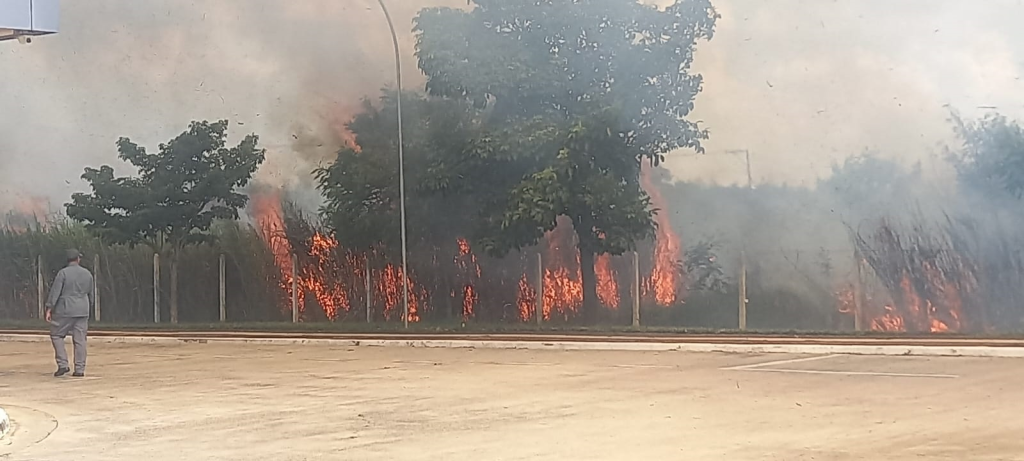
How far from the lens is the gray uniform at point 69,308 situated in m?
18.2

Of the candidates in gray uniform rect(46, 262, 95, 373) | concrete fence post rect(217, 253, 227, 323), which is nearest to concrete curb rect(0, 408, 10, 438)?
gray uniform rect(46, 262, 95, 373)

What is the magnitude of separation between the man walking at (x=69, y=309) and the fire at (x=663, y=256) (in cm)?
1489

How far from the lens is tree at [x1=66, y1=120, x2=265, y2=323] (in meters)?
34.0

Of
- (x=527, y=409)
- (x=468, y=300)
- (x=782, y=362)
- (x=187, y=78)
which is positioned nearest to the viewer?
(x=527, y=409)

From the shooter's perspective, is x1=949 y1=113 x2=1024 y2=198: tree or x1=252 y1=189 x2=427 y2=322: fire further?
x1=252 y1=189 x2=427 y2=322: fire

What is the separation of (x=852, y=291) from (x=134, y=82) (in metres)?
20.1

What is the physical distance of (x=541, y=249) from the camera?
31203 mm

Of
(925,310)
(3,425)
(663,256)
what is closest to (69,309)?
(3,425)

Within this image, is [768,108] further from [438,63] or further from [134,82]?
[134,82]

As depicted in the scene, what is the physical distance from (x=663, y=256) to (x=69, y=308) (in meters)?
15.6

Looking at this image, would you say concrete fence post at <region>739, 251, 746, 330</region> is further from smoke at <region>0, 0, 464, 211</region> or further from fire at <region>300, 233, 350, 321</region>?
fire at <region>300, 233, 350, 321</region>

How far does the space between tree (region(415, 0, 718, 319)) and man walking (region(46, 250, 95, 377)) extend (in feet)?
37.9

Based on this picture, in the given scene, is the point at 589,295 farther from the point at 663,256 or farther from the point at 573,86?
the point at 573,86

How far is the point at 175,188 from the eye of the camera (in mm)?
34094
